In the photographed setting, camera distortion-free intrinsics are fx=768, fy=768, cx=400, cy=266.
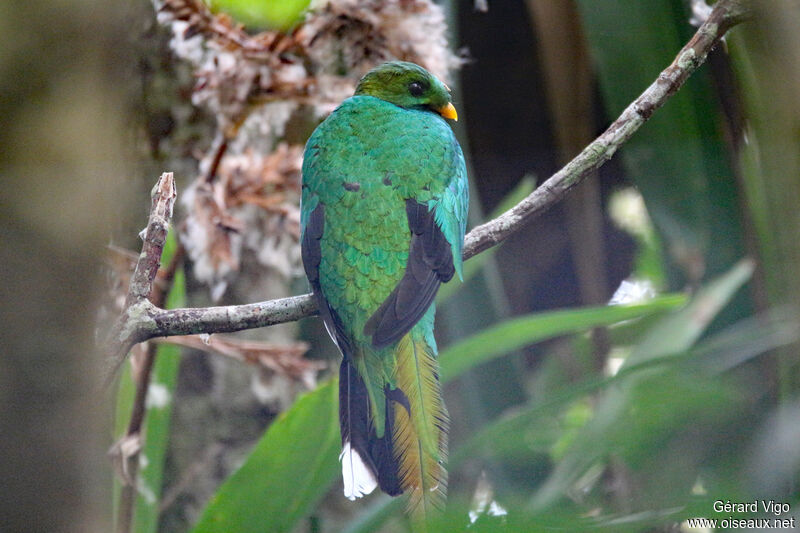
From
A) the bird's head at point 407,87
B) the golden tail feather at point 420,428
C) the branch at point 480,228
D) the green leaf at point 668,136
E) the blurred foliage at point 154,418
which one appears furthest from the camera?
the green leaf at point 668,136

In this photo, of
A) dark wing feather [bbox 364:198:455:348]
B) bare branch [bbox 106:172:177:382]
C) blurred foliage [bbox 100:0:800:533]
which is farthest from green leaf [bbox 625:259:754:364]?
bare branch [bbox 106:172:177:382]

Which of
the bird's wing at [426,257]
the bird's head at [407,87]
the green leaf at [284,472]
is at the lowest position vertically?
the green leaf at [284,472]

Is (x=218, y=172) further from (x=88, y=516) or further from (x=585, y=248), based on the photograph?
(x=585, y=248)

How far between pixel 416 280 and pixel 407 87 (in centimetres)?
36

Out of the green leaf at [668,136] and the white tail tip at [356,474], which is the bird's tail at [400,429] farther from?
the green leaf at [668,136]

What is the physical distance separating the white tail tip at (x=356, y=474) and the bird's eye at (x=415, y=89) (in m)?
0.51

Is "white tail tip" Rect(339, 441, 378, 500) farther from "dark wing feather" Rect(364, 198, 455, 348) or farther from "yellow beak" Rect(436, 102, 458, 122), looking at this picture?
"yellow beak" Rect(436, 102, 458, 122)

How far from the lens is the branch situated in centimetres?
58

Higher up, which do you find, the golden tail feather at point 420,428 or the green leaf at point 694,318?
the golden tail feather at point 420,428

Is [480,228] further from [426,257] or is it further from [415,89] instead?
[415,89]

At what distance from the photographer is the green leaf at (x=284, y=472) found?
0.97 m

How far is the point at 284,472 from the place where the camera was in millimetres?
1018

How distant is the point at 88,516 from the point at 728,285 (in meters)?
1.23

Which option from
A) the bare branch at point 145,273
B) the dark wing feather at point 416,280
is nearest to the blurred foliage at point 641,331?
the dark wing feather at point 416,280
